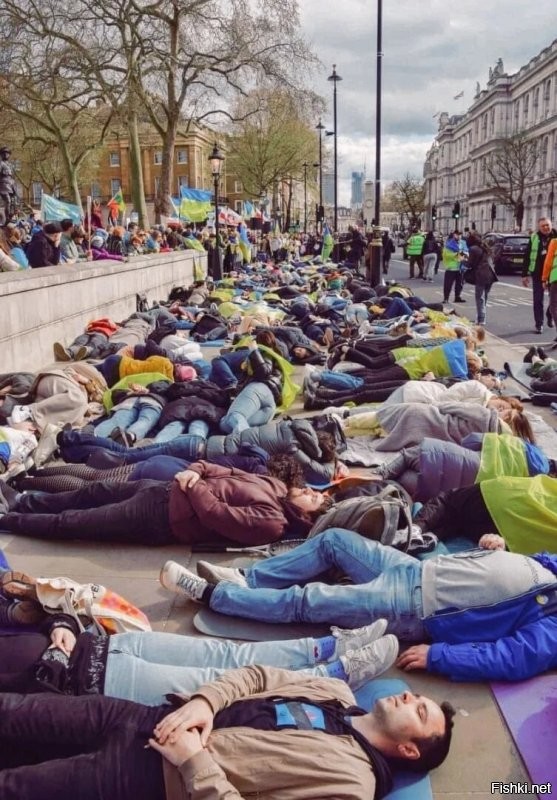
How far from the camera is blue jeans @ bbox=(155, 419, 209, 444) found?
21.7 feet

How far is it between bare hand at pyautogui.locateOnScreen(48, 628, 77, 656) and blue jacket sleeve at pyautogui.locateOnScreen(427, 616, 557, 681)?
5.35ft

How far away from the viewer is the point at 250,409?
6.99m

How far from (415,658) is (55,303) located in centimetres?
954

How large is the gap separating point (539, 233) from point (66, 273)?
8452 millimetres

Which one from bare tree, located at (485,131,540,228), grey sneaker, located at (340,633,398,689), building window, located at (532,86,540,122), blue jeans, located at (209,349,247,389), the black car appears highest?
building window, located at (532,86,540,122)

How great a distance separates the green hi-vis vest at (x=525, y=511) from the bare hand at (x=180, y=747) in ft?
8.07

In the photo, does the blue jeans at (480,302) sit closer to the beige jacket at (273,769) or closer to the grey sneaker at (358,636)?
the grey sneaker at (358,636)

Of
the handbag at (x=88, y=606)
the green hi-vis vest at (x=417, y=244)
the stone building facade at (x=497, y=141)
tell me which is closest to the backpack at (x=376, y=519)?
the handbag at (x=88, y=606)

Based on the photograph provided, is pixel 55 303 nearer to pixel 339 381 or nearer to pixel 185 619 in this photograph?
pixel 339 381

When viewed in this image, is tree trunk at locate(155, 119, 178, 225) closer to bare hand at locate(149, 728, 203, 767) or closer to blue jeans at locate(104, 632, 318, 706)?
blue jeans at locate(104, 632, 318, 706)

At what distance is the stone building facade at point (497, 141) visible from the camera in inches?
3280

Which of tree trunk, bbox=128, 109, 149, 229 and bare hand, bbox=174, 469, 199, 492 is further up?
tree trunk, bbox=128, 109, 149, 229

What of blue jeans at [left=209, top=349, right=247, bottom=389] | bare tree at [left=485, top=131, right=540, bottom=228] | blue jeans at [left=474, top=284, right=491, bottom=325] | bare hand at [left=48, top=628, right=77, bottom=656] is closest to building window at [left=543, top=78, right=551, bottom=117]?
bare tree at [left=485, top=131, right=540, bottom=228]

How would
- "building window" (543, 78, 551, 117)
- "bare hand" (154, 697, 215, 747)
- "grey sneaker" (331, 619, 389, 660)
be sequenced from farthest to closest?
"building window" (543, 78, 551, 117) < "grey sneaker" (331, 619, 389, 660) < "bare hand" (154, 697, 215, 747)
